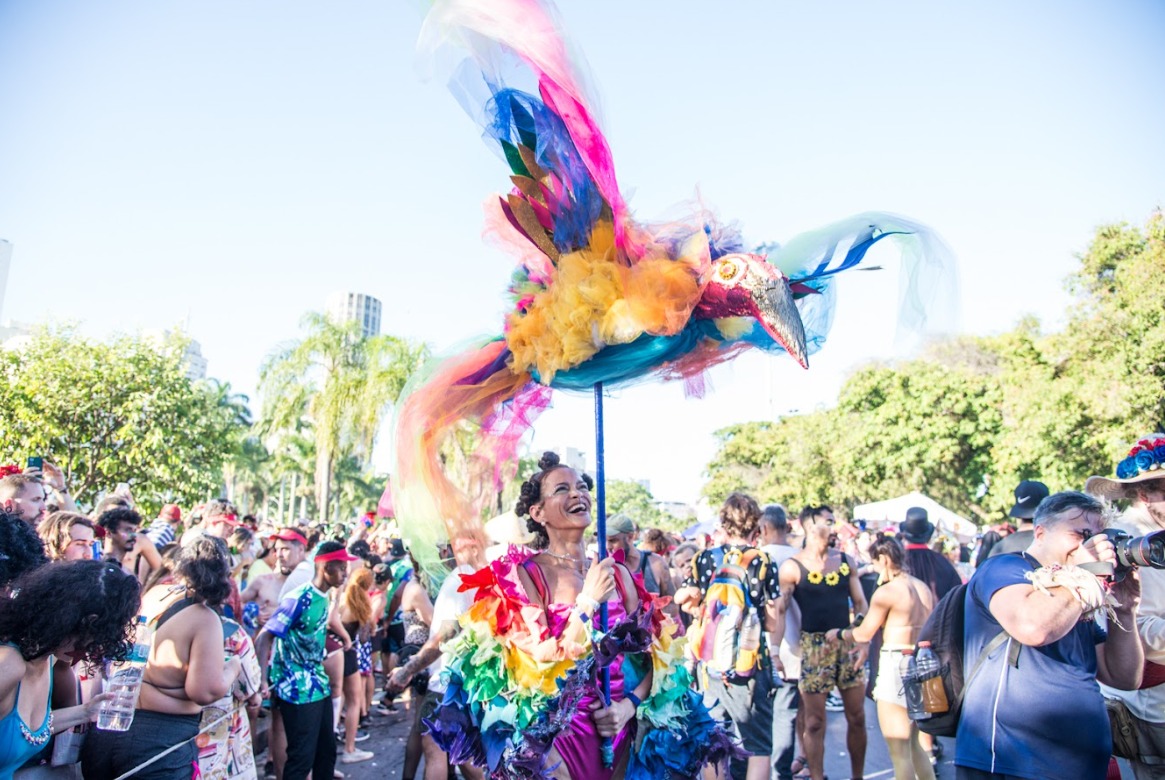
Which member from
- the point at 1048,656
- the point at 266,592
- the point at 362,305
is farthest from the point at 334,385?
the point at 362,305

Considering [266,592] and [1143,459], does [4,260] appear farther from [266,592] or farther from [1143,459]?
[1143,459]

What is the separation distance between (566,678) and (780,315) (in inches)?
63.4

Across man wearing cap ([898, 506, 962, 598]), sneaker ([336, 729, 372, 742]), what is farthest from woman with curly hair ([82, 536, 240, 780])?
man wearing cap ([898, 506, 962, 598])

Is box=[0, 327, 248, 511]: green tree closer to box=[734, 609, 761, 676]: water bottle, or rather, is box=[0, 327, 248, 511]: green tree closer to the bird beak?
box=[734, 609, 761, 676]: water bottle

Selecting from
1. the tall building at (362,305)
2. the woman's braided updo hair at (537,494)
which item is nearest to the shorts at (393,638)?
the woman's braided updo hair at (537,494)

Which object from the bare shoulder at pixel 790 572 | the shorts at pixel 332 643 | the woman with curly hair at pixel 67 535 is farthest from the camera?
the shorts at pixel 332 643

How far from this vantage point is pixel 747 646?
4949 millimetres

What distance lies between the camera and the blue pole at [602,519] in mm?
2992

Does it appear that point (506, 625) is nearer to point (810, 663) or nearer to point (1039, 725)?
point (1039, 725)

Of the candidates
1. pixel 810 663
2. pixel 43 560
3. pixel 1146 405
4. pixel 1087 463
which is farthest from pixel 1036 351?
pixel 43 560

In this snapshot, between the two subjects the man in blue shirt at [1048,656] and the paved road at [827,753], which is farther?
the paved road at [827,753]

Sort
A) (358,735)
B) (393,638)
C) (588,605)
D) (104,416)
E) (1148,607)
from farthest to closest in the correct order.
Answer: (104,416) < (393,638) < (358,735) < (1148,607) < (588,605)

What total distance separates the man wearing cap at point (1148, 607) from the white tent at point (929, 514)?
13174mm

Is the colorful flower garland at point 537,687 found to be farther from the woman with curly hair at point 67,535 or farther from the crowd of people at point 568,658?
the woman with curly hair at point 67,535
